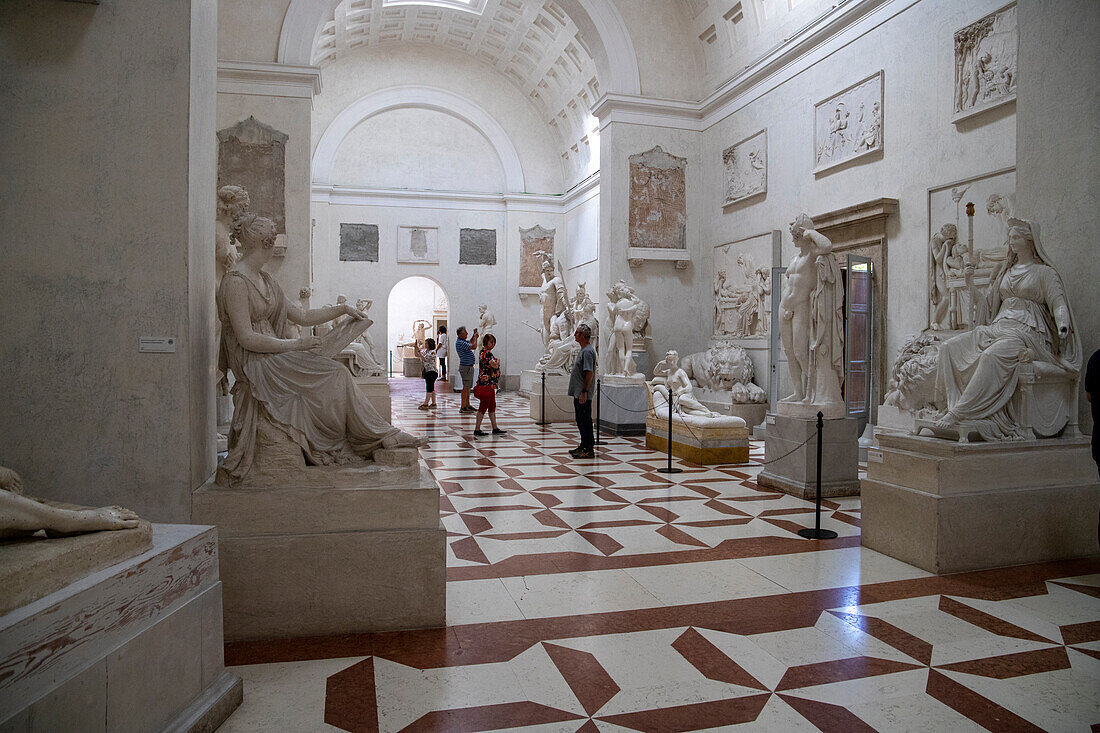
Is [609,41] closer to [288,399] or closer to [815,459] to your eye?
[815,459]

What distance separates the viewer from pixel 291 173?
42.7ft

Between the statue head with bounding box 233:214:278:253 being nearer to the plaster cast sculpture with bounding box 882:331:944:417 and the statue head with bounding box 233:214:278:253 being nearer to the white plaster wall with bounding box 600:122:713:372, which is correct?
the plaster cast sculpture with bounding box 882:331:944:417

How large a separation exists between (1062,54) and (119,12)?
7.22 meters

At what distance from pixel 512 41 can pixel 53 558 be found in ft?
71.1

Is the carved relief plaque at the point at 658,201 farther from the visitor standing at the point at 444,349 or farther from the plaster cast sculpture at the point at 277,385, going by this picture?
the plaster cast sculpture at the point at 277,385

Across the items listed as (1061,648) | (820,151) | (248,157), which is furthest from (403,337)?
(1061,648)

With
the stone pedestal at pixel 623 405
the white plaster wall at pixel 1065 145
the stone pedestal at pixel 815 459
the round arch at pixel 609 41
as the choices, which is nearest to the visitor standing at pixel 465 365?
A: the stone pedestal at pixel 623 405

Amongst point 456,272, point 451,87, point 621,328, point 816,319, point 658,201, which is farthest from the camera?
point 456,272

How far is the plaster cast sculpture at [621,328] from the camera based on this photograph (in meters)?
13.6

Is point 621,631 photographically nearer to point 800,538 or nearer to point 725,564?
point 725,564

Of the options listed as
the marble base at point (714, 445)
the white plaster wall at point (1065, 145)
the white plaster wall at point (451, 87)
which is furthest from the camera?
the white plaster wall at point (451, 87)

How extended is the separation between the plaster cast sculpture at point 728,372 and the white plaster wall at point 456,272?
10.1 metres

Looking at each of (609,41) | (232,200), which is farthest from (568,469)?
(609,41)

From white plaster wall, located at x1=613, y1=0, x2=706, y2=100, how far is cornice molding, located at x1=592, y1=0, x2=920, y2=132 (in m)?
0.38
